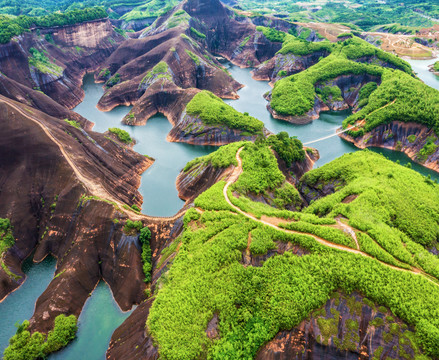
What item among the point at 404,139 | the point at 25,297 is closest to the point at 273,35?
the point at 404,139

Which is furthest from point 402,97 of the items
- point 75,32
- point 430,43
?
point 75,32

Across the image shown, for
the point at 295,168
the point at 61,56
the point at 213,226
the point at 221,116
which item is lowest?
the point at 295,168

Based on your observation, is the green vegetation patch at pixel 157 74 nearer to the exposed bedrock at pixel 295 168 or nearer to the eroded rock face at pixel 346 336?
the exposed bedrock at pixel 295 168

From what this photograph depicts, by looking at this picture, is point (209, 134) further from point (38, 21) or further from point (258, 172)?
point (38, 21)

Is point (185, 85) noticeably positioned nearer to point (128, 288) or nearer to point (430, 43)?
point (128, 288)

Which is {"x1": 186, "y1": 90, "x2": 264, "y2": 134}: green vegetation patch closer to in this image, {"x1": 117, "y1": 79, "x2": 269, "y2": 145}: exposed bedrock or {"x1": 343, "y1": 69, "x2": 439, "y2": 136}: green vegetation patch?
{"x1": 117, "y1": 79, "x2": 269, "y2": 145}: exposed bedrock

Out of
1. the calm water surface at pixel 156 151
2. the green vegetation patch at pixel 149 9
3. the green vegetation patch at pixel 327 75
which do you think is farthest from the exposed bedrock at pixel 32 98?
the green vegetation patch at pixel 149 9
